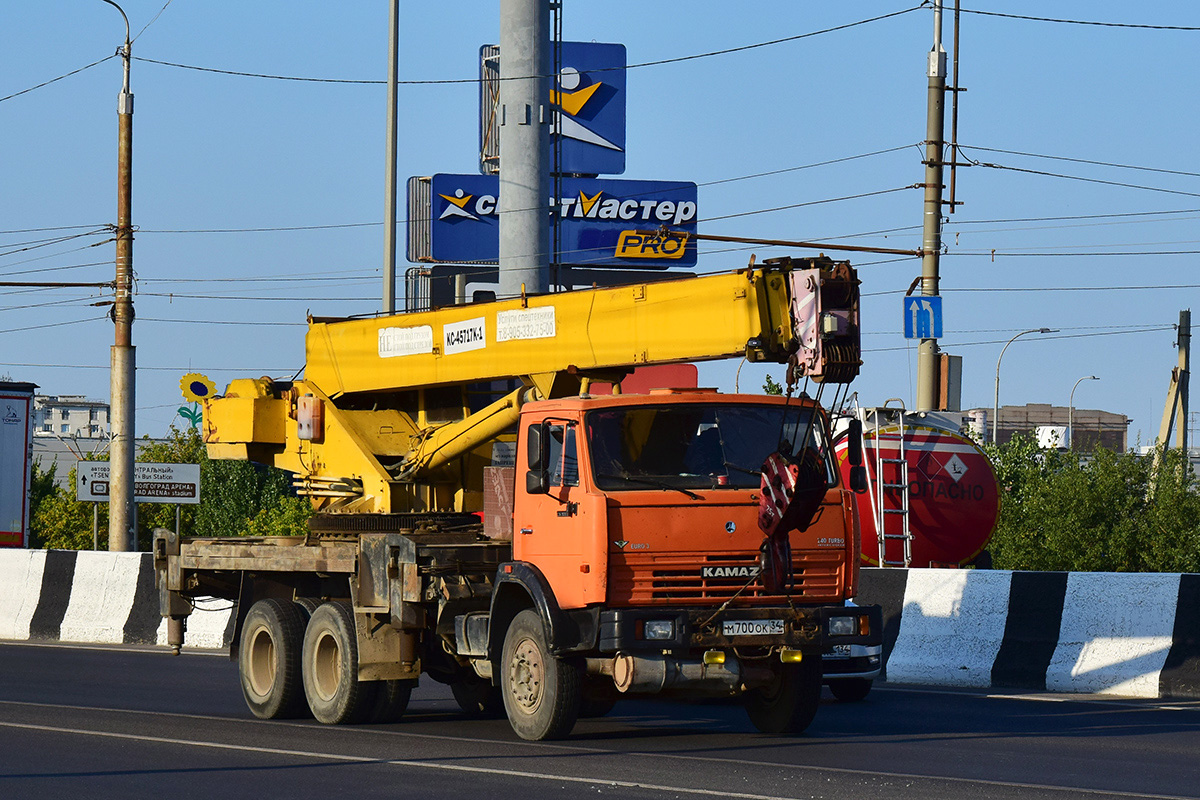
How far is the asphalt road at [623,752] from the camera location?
9.89m

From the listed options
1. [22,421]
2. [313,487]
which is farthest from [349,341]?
[22,421]

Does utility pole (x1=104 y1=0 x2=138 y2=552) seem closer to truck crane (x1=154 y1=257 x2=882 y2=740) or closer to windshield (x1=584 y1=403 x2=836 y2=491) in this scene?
truck crane (x1=154 y1=257 x2=882 y2=740)

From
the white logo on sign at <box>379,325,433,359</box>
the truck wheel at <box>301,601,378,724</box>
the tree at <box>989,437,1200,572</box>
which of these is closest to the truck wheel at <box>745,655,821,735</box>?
the truck wheel at <box>301,601,378,724</box>

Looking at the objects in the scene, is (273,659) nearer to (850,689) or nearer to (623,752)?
(623,752)

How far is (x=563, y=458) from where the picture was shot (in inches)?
476

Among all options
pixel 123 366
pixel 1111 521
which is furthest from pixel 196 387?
pixel 1111 521

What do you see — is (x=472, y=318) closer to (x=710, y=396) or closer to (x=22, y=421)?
(x=710, y=396)

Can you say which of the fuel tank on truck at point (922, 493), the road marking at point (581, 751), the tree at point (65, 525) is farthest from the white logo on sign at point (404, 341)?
the tree at point (65, 525)

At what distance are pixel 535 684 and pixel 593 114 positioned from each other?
39.0 metres

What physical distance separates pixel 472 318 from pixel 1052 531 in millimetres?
18175

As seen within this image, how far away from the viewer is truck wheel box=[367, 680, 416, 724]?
1409 cm

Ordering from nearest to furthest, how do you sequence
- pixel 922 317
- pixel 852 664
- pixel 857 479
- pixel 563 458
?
1. pixel 563 458
2. pixel 857 479
3. pixel 852 664
4. pixel 922 317

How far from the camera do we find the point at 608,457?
11.9 m

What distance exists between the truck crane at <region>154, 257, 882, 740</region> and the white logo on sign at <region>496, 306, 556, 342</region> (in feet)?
0.08
